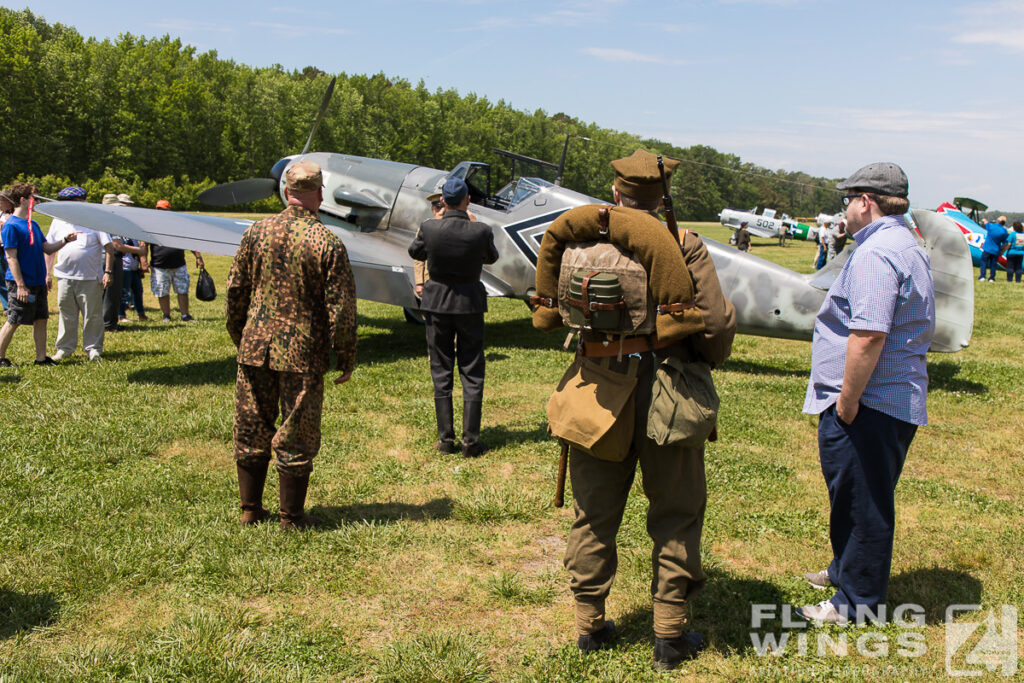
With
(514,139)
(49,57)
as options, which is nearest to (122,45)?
(49,57)

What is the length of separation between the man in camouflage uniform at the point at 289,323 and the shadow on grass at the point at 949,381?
6.84 metres

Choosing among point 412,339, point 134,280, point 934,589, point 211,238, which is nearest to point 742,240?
point 412,339

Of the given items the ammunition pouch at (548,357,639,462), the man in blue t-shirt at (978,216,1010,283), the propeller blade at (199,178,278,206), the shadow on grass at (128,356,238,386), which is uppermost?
the man in blue t-shirt at (978,216,1010,283)

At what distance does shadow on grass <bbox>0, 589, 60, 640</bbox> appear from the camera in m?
3.25

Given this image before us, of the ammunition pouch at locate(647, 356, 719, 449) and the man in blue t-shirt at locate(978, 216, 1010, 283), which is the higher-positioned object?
the man in blue t-shirt at locate(978, 216, 1010, 283)

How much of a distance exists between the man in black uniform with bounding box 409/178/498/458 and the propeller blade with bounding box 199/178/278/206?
839 centimetres

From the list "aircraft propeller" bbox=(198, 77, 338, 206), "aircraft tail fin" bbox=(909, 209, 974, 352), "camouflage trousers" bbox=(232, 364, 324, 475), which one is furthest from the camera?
"aircraft propeller" bbox=(198, 77, 338, 206)

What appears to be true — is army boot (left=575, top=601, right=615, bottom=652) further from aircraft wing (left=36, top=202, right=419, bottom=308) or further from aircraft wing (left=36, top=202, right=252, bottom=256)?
aircraft wing (left=36, top=202, right=252, bottom=256)

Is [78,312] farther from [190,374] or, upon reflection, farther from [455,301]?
[455,301]

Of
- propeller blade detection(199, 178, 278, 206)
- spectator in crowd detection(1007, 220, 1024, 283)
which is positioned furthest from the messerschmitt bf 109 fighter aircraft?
spectator in crowd detection(1007, 220, 1024, 283)

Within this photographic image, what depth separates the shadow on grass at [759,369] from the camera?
868 cm

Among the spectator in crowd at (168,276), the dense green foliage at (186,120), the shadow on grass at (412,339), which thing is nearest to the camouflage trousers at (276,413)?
the shadow on grass at (412,339)

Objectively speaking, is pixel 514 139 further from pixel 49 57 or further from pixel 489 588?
pixel 489 588

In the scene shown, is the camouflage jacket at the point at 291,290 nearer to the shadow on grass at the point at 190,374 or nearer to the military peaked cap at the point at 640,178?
the military peaked cap at the point at 640,178
